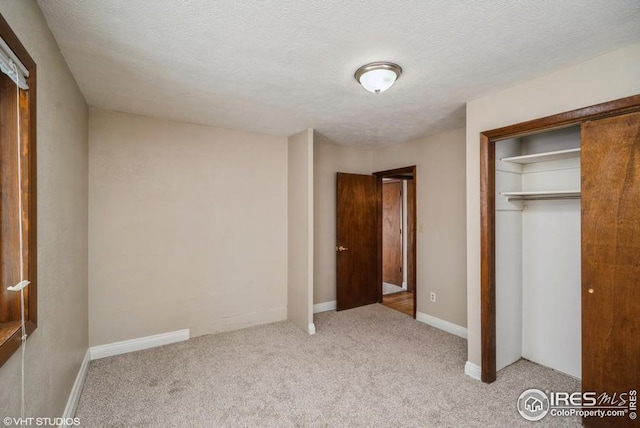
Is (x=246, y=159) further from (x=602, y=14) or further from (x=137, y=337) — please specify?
(x=602, y=14)

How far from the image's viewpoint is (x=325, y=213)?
4.42 metres

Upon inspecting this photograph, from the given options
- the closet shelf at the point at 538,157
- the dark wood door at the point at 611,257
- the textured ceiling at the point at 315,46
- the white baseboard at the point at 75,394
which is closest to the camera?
the textured ceiling at the point at 315,46

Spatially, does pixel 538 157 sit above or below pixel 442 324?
above

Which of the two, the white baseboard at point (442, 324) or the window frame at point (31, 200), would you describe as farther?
the white baseboard at point (442, 324)

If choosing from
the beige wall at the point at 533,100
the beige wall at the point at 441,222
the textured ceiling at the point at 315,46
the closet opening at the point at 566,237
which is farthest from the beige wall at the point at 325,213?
the closet opening at the point at 566,237

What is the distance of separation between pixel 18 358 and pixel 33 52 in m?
1.39

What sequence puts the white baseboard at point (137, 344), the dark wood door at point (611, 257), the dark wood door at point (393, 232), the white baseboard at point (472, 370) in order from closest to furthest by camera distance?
the dark wood door at point (611, 257) → the white baseboard at point (472, 370) → the white baseboard at point (137, 344) → the dark wood door at point (393, 232)

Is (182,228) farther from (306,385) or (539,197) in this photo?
(539,197)

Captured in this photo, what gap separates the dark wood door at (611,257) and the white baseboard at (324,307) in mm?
2927

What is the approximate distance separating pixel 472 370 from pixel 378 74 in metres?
2.55

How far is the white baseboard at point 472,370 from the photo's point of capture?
101 inches

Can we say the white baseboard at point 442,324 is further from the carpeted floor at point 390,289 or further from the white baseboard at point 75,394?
the white baseboard at point 75,394

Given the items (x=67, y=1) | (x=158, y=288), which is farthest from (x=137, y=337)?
(x=67, y=1)

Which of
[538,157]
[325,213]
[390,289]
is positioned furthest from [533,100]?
[390,289]
